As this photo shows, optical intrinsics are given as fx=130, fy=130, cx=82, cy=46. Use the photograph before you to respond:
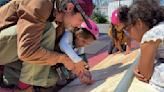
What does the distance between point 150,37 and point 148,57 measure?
181mm

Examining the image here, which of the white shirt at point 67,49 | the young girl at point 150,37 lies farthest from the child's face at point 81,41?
the young girl at point 150,37

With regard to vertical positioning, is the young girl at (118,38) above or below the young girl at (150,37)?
below

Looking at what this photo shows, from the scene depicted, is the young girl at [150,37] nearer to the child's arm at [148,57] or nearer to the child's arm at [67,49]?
the child's arm at [148,57]

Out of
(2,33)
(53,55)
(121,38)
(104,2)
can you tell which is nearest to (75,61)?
(53,55)

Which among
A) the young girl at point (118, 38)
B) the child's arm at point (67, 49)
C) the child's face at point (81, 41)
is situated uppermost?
the child's arm at point (67, 49)

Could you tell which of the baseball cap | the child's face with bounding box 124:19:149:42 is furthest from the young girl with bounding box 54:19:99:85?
the child's face with bounding box 124:19:149:42

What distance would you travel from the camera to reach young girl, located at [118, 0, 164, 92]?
3.75 ft

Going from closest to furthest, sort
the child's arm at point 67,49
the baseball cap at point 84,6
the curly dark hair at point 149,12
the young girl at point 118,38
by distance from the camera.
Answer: the curly dark hair at point 149,12, the baseball cap at point 84,6, the child's arm at point 67,49, the young girl at point 118,38

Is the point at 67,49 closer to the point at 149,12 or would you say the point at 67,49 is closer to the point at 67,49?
the point at 67,49

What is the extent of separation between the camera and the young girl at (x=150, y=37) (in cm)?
114

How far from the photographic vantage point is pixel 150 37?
1131 millimetres

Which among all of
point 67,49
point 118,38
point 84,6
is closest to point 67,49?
point 67,49

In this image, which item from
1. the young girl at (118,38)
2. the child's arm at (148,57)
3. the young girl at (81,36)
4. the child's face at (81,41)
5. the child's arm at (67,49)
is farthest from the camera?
the young girl at (118,38)

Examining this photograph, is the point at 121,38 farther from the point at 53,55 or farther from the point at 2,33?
the point at 2,33
